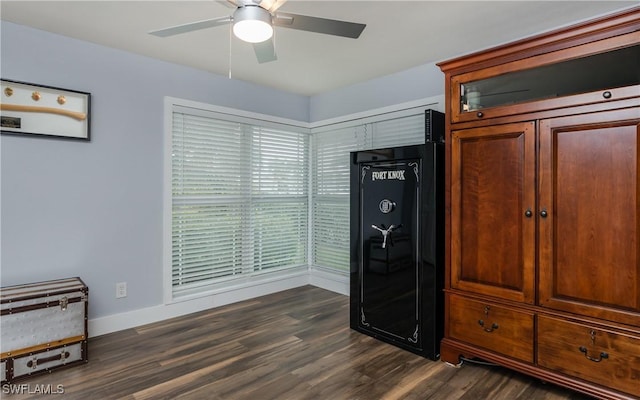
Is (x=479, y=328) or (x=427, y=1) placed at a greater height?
(x=427, y=1)

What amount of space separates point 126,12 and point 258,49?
1193mm

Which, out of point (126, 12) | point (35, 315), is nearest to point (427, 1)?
point (126, 12)

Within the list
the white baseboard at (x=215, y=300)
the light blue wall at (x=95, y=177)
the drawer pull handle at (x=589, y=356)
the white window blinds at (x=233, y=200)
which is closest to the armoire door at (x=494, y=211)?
the drawer pull handle at (x=589, y=356)

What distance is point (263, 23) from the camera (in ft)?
5.24

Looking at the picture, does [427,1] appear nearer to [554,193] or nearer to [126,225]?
[554,193]

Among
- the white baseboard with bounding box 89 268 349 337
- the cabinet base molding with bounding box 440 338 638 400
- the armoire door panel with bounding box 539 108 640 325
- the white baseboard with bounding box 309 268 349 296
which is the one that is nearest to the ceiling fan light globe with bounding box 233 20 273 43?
the armoire door panel with bounding box 539 108 640 325

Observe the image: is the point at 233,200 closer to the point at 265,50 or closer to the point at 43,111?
the point at 43,111

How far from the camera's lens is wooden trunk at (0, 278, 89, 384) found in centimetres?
227

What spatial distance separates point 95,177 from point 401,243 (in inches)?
102

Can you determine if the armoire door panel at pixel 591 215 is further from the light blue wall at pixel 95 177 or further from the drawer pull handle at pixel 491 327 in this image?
the light blue wall at pixel 95 177

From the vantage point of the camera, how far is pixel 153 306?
10.9 ft

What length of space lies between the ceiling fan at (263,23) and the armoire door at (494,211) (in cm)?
121

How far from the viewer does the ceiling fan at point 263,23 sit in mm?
1588

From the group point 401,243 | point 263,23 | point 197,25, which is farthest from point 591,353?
point 197,25
